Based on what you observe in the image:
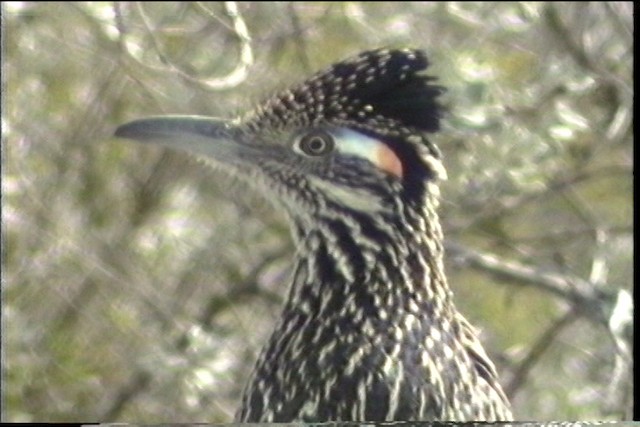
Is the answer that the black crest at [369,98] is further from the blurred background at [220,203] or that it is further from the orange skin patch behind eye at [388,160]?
the blurred background at [220,203]

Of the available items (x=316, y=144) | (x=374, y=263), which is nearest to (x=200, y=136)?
(x=316, y=144)

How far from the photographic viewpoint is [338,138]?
1.61 meters

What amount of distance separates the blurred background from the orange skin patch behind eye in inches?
11.4

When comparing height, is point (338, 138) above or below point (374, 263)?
above

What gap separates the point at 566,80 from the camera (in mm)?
2057

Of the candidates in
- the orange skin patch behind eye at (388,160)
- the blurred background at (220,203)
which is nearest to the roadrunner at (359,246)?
the orange skin patch behind eye at (388,160)

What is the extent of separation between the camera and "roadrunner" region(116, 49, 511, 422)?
1.60 metres

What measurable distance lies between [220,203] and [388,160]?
0.46 m

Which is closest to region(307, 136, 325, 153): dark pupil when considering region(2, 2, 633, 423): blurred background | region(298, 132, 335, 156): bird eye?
region(298, 132, 335, 156): bird eye

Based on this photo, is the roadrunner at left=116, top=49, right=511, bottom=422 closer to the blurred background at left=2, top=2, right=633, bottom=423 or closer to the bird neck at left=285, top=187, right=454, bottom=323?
the bird neck at left=285, top=187, right=454, bottom=323

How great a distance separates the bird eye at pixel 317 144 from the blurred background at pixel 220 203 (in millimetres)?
264

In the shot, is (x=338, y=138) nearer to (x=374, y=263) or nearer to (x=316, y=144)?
(x=316, y=144)

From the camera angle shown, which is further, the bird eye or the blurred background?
the blurred background

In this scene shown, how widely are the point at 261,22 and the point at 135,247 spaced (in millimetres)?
399
